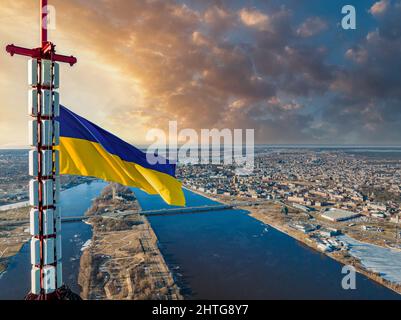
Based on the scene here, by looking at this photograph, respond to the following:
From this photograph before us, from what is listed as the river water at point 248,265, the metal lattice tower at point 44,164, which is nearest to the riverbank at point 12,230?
the river water at point 248,265

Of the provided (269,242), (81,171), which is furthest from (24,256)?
(81,171)

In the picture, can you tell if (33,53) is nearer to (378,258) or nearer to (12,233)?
(378,258)

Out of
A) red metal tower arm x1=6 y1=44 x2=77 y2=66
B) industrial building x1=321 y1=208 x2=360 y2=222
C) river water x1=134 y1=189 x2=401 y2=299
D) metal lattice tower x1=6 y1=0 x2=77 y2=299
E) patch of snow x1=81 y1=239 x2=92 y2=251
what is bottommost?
river water x1=134 y1=189 x2=401 y2=299

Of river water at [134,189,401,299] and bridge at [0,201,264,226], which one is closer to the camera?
river water at [134,189,401,299]

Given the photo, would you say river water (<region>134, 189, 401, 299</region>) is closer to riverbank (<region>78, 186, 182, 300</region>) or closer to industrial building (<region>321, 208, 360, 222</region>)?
riverbank (<region>78, 186, 182, 300</region>)

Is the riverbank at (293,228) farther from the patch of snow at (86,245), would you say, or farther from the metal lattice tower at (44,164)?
the metal lattice tower at (44,164)

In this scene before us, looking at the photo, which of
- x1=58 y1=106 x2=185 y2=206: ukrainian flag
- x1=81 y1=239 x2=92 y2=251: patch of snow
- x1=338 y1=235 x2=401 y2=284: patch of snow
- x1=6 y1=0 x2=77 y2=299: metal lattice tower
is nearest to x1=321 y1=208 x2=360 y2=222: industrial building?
x1=338 y1=235 x2=401 y2=284: patch of snow
